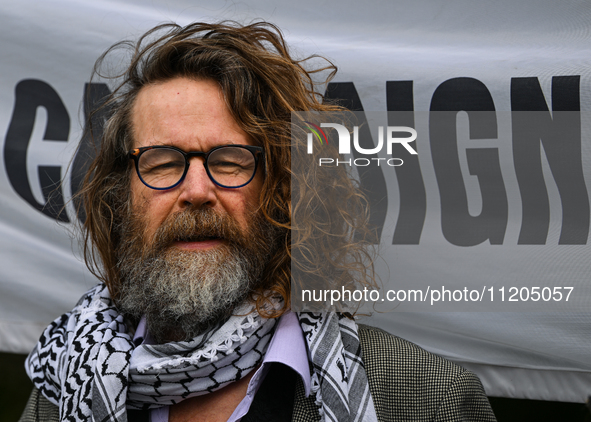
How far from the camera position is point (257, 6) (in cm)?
173

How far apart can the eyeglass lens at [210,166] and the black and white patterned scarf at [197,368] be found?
0.35m

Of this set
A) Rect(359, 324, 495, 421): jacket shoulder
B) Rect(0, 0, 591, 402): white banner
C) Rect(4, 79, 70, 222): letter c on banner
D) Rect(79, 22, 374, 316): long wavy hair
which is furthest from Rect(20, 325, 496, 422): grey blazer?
Rect(4, 79, 70, 222): letter c on banner

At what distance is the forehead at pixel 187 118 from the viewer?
1321 mm

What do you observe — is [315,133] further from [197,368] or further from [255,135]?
[197,368]

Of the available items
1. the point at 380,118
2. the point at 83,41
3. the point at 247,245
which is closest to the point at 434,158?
the point at 380,118

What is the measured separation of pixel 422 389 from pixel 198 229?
2.28 feet

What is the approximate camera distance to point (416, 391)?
1.24m

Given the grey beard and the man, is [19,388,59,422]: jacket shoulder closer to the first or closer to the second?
the man

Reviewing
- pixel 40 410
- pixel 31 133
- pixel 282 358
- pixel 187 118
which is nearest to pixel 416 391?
pixel 282 358

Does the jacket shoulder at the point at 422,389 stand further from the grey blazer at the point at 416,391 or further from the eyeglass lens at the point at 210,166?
the eyeglass lens at the point at 210,166

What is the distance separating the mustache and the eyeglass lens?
0.09 m

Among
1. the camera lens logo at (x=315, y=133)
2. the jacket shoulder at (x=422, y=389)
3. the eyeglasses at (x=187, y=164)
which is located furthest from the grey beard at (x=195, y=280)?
the jacket shoulder at (x=422, y=389)

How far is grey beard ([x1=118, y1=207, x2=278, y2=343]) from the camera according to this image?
50.9 inches

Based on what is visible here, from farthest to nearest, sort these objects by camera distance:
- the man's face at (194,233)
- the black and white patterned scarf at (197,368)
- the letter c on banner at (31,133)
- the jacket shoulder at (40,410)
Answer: the letter c on banner at (31,133), the jacket shoulder at (40,410), the man's face at (194,233), the black and white patterned scarf at (197,368)
